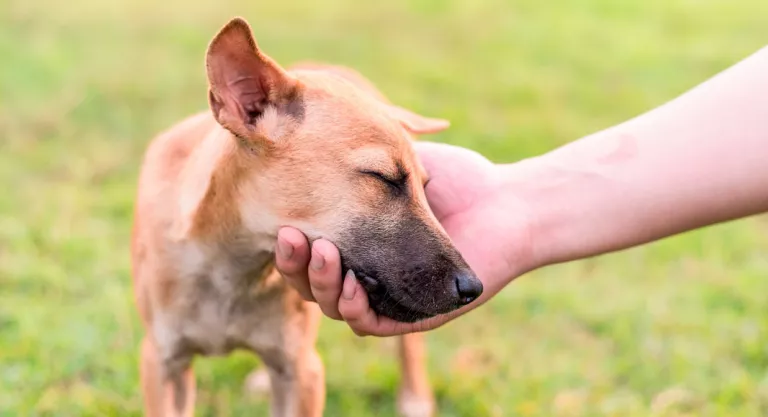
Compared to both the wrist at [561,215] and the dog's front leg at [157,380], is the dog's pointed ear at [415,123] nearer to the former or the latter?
the wrist at [561,215]

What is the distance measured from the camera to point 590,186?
3.52 metres

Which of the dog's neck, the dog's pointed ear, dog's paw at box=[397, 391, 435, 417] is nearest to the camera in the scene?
the dog's neck

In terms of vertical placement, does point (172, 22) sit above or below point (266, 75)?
below

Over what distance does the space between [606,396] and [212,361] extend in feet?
6.83

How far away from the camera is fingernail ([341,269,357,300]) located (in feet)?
9.75

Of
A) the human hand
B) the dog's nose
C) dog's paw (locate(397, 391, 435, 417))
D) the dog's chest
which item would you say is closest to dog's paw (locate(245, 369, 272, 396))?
dog's paw (locate(397, 391, 435, 417))

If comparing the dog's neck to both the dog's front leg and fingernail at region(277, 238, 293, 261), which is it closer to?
fingernail at region(277, 238, 293, 261)

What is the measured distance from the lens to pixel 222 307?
3424mm

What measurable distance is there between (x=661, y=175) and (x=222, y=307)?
1742 mm

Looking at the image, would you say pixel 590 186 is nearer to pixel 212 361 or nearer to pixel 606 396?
pixel 606 396

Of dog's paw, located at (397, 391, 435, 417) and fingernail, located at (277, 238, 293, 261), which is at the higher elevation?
fingernail, located at (277, 238, 293, 261)

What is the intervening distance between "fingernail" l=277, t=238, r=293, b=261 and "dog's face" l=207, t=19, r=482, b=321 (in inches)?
3.7

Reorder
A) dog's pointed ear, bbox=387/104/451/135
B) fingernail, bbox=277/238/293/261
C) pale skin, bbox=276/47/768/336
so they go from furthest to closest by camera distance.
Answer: dog's pointed ear, bbox=387/104/451/135
pale skin, bbox=276/47/768/336
fingernail, bbox=277/238/293/261

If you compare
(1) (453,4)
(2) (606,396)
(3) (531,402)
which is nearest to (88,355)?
(3) (531,402)
